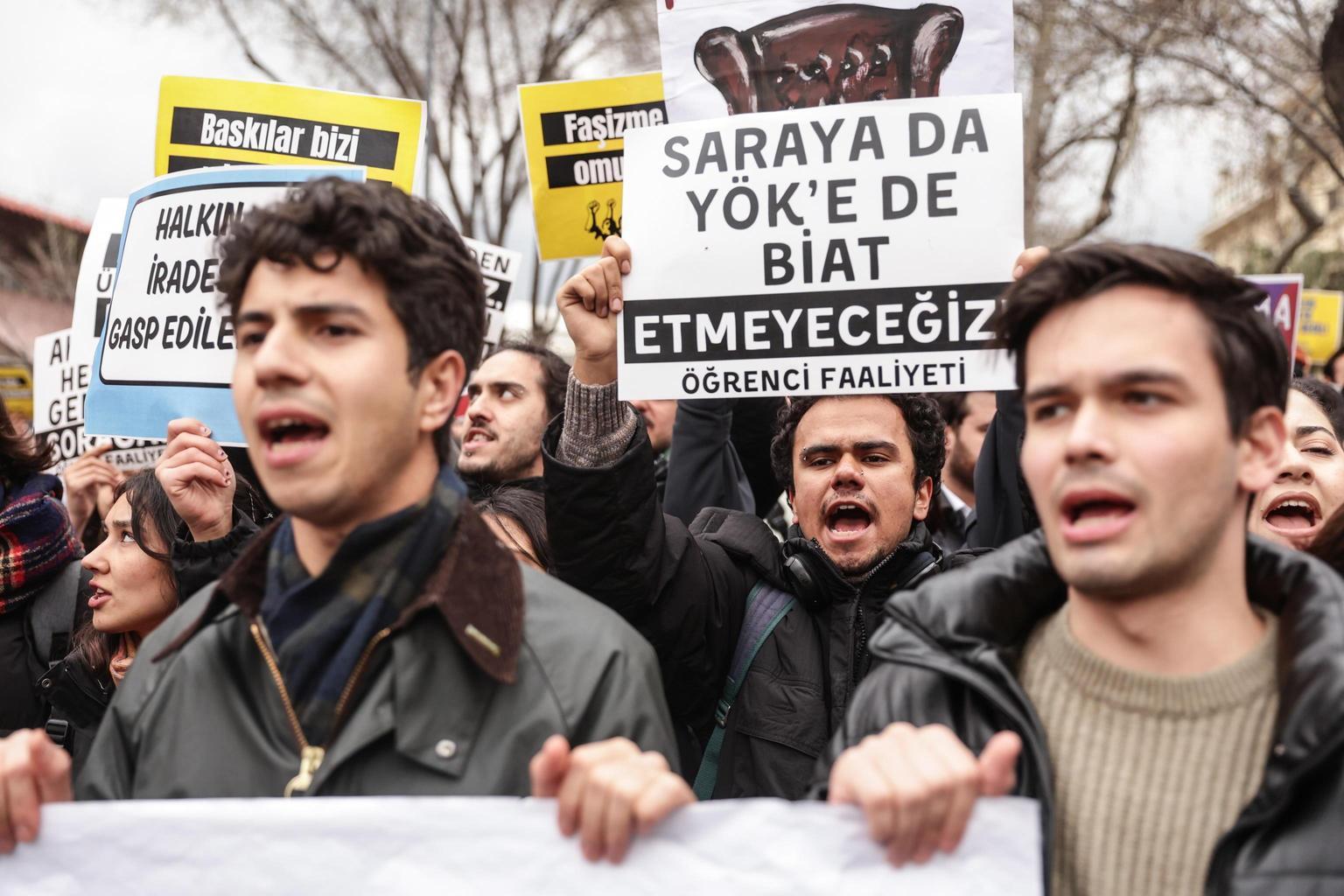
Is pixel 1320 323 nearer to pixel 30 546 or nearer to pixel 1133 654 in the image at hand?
pixel 30 546

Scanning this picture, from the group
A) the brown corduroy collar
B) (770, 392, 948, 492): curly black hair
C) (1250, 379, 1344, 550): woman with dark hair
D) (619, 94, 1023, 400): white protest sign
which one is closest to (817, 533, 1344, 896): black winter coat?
the brown corduroy collar

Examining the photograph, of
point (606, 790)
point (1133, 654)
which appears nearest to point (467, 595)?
point (606, 790)

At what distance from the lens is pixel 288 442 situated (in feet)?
6.73

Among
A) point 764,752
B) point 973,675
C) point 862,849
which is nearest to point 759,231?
point 764,752

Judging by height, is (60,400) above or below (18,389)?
below

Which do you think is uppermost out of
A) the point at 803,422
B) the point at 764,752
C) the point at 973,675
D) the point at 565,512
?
the point at 803,422

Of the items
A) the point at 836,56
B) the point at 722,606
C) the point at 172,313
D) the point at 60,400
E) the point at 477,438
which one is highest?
the point at 836,56

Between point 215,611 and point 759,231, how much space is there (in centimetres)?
161

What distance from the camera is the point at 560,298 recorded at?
310 centimetres

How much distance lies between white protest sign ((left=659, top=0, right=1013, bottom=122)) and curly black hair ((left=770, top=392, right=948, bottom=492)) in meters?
0.79

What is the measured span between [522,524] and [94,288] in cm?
206

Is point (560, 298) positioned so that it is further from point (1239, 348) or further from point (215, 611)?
point (1239, 348)

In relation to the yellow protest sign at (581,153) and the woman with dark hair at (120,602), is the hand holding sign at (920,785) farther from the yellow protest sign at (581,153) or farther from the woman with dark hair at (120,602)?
the yellow protest sign at (581,153)

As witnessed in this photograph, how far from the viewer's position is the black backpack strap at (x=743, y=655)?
3.00 metres
